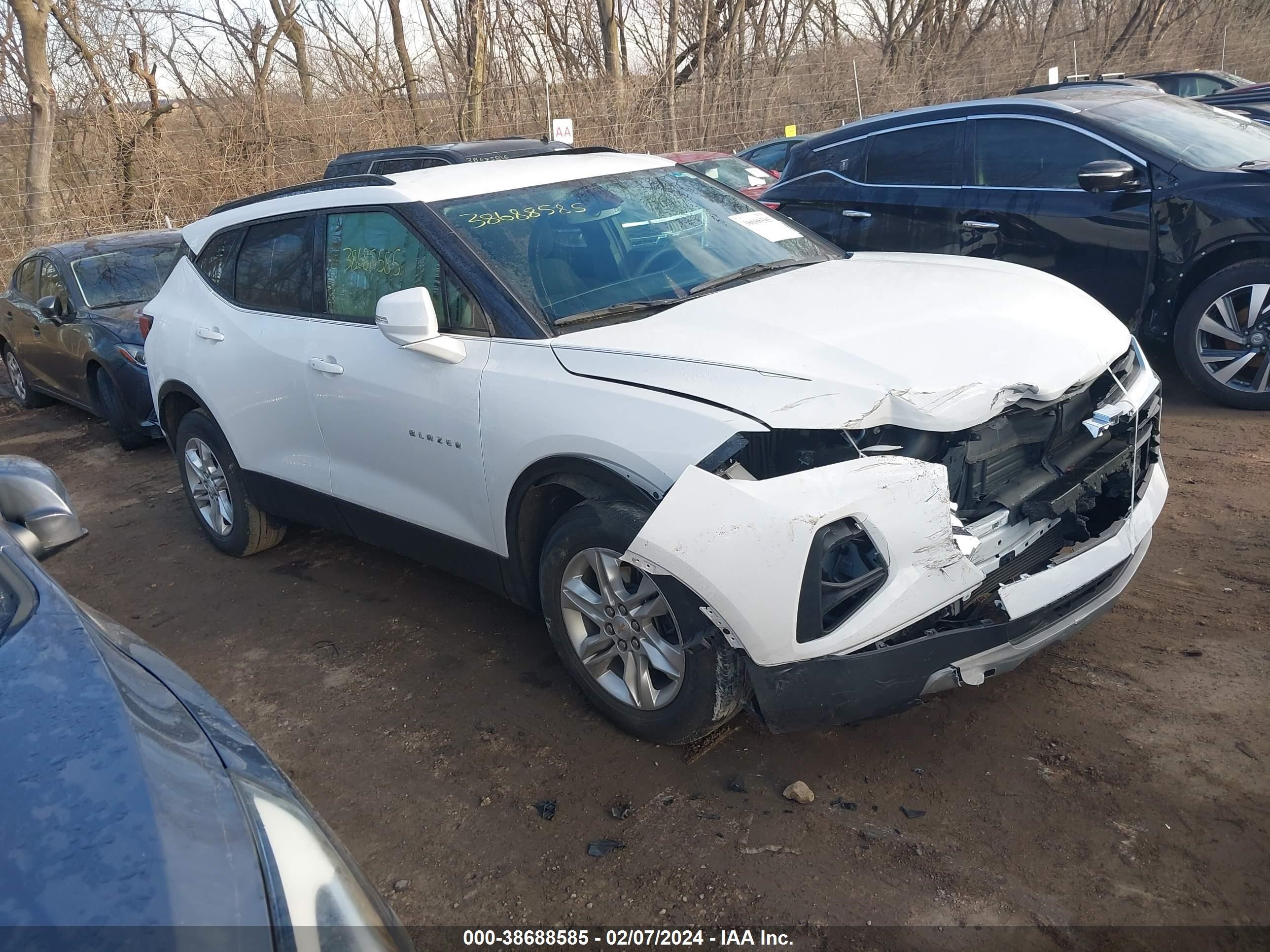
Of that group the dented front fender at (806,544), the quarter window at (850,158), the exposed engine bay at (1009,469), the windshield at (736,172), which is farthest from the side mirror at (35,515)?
the windshield at (736,172)

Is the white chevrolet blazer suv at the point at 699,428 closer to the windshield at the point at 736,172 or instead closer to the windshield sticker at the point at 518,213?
the windshield sticker at the point at 518,213

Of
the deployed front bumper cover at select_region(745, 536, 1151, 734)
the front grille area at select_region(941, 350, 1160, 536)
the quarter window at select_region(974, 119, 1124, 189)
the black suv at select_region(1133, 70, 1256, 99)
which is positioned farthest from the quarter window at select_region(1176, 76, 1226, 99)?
the deployed front bumper cover at select_region(745, 536, 1151, 734)

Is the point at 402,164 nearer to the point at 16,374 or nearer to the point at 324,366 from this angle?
the point at 16,374

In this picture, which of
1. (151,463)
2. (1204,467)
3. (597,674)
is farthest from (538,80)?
(597,674)

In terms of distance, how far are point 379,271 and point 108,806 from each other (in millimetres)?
2782

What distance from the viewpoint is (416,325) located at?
3.54 metres

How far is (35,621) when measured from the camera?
2197 mm

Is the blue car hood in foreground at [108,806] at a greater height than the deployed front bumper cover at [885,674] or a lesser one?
greater

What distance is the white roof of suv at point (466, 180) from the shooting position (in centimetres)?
407

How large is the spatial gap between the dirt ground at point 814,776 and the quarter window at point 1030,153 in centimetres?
240

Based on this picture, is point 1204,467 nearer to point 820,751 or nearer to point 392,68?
point 820,751

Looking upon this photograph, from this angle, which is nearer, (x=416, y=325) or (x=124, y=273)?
(x=416, y=325)

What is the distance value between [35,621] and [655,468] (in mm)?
1584

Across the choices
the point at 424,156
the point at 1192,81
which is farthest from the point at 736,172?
the point at 1192,81
